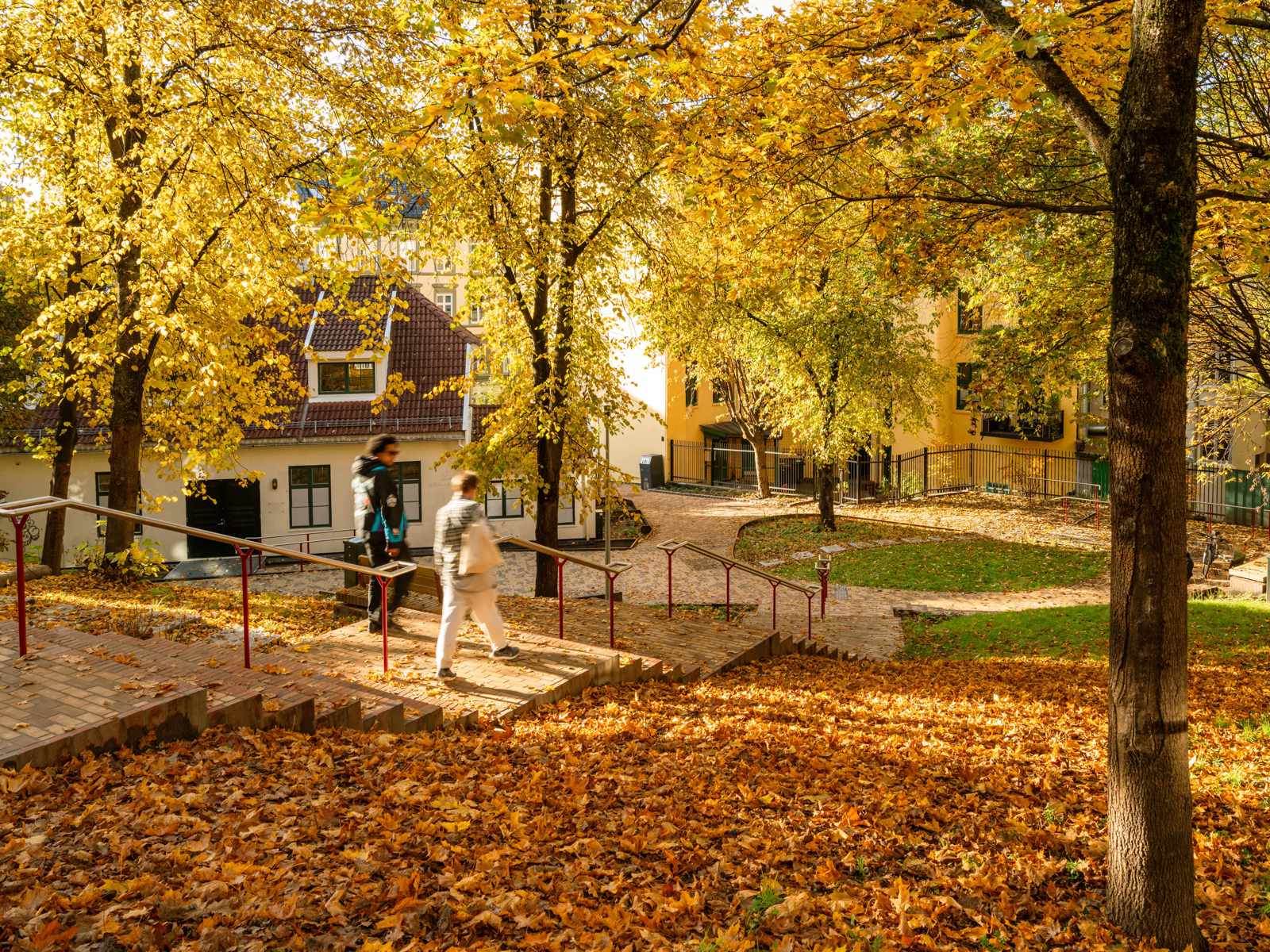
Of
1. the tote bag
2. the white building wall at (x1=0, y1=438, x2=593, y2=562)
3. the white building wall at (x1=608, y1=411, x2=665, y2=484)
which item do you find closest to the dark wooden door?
the white building wall at (x1=0, y1=438, x2=593, y2=562)

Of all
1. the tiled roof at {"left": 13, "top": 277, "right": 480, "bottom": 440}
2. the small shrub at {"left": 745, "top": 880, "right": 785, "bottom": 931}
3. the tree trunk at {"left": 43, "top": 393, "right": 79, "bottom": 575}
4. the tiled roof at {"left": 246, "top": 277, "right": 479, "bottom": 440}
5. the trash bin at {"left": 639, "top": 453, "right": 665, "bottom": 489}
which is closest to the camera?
the small shrub at {"left": 745, "top": 880, "right": 785, "bottom": 931}

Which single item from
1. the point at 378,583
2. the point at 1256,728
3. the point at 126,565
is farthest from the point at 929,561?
the point at 126,565

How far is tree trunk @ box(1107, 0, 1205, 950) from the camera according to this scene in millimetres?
3799

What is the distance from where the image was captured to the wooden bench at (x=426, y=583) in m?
11.2

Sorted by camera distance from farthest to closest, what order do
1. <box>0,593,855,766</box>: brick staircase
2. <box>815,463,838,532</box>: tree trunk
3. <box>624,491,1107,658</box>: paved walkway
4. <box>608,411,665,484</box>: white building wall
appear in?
1. <box>608,411,665,484</box>: white building wall
2. <box>815,463,838,532</box>: tree trunk
3. <box>624,491,1107,658</box>: paved walkway
4. <box>0,593,855,766</box>: brick staircase

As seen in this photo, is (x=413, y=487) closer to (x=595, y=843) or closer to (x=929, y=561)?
(x=929, y=561)

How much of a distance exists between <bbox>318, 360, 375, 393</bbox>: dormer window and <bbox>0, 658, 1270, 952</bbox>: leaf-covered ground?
20.9 m

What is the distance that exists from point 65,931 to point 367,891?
1.13m

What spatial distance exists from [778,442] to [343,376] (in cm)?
1957

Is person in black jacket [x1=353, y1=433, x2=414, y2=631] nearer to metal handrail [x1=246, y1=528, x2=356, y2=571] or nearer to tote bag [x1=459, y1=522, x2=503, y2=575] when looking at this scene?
tote bag [x1=459, y1=522, x2=503, y2=575]

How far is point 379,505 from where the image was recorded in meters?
8.63

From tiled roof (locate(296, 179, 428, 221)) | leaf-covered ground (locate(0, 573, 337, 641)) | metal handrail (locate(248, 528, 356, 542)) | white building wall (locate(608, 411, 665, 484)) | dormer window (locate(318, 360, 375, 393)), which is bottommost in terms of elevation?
metal handrail (locate(248, 528, 356, 542))

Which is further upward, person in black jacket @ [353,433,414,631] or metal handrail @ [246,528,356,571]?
person in black jacket @ [353,433,414,631]

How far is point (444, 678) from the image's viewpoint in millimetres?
7500
